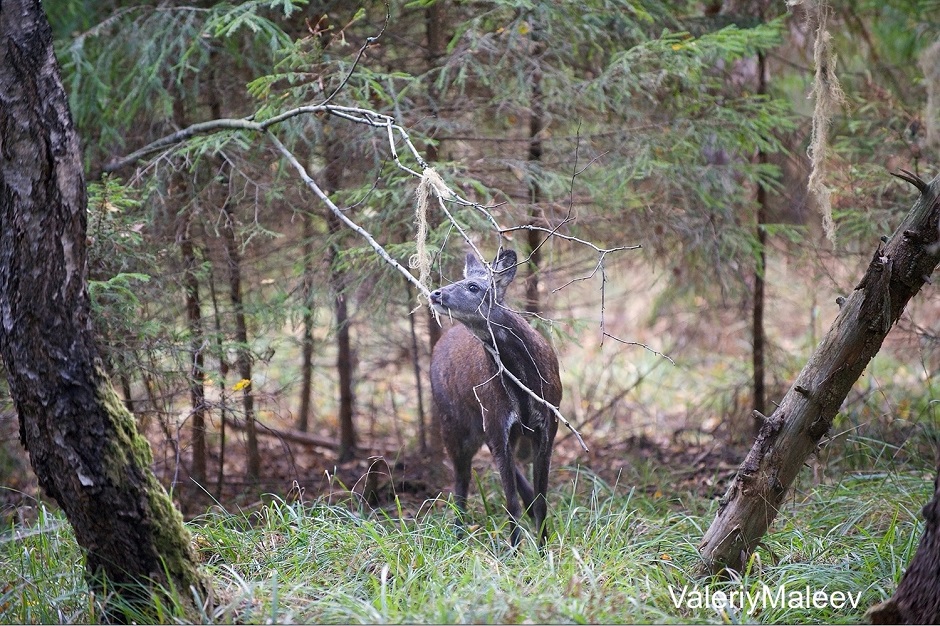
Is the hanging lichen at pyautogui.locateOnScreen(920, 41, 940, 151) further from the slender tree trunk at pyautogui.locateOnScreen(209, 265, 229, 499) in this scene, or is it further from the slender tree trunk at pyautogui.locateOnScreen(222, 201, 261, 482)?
the slender tree trunk at pyautogui.locateOnScreen(209, 265, 229, 499)

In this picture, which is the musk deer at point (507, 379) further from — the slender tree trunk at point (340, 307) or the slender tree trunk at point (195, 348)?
the slender tree trunk at point (195, 348)

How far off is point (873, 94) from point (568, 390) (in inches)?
194

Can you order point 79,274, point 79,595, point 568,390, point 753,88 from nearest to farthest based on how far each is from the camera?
point 79,274 → point 79,595 → point 753,88 → point 568,390

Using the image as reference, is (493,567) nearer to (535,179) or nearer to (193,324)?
(535,179)

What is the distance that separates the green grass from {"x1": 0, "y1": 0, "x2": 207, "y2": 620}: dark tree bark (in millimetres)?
611

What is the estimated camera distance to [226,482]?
8.19 meters

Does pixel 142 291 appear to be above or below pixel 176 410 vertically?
above

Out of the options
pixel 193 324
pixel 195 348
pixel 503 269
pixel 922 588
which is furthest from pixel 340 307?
pixel 922 588

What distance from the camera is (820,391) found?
4.72 metres

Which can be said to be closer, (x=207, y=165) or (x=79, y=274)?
(x=79, y=274)

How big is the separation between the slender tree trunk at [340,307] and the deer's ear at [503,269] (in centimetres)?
148

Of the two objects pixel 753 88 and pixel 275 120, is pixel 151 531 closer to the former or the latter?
pixel 275 120

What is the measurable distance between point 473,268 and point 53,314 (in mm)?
2890

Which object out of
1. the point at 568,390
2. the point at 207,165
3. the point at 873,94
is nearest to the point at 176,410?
the point at 207,165
